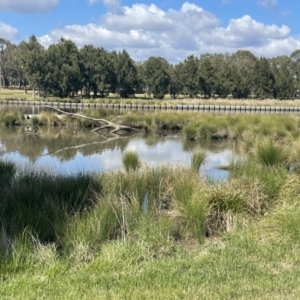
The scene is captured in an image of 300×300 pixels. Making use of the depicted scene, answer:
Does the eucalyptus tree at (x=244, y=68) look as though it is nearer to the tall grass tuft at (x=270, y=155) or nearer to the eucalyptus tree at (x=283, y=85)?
the eucalyptus tree at (x=283, y=85)

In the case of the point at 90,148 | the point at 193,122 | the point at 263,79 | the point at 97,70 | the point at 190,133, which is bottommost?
the point at 90,148

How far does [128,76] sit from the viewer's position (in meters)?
63.8

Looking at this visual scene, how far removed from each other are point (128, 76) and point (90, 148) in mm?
49225

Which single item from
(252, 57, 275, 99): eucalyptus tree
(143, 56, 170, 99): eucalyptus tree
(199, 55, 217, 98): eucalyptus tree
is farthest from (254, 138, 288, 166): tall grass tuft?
(252, 57, 275, 99): eucalyptus tree

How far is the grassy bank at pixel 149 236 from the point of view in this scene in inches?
142

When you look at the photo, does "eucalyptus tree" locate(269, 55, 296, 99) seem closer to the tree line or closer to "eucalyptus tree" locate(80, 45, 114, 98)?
the tree line

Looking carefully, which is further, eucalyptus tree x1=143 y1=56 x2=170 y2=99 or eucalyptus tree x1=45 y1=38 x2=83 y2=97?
eucalyptus tree x1=143 y1=56 x2=170 y2=99

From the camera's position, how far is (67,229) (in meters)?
4.71

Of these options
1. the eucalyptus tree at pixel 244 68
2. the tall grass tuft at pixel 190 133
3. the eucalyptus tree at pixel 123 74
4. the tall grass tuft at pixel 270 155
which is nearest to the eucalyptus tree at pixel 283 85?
the eucalyptus tree at pixel 244 68

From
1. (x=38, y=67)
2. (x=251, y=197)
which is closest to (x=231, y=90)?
(x=38, y=67)

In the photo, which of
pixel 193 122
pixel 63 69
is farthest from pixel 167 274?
pixel 63 69

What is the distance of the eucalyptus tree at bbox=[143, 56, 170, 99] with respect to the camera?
6384 cm

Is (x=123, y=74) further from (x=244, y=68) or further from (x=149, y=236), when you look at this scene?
(x=149, y=236)

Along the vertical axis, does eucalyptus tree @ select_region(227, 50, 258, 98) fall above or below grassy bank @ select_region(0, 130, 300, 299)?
above
